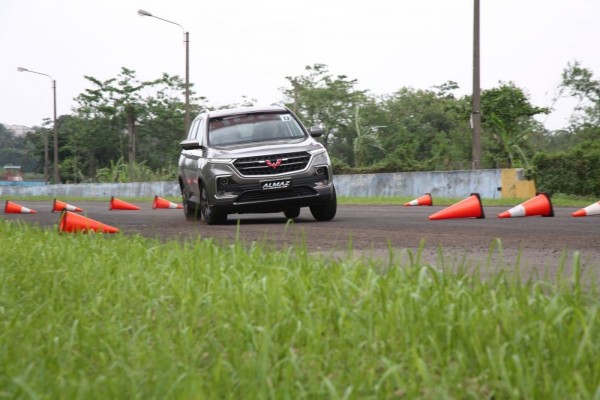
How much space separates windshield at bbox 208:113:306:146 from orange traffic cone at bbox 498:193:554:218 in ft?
10.8

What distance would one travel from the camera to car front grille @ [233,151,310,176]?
14.0 metres

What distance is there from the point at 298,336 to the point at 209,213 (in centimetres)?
1040

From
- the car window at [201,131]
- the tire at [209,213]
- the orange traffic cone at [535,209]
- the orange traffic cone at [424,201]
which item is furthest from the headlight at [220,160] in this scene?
the orange traffic cone at [424,201]

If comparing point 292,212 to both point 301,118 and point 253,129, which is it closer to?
point 253,129

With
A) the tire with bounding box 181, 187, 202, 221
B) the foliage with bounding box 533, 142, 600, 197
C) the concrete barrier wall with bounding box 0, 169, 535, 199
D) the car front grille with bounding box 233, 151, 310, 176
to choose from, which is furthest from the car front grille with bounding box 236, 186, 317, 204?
the concrete barrier wall with bounding box 0, 169, 535, 199

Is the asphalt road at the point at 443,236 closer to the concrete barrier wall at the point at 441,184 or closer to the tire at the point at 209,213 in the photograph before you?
the tire at the point at 209,213

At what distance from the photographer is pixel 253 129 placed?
49.7ft

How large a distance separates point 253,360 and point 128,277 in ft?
8.89

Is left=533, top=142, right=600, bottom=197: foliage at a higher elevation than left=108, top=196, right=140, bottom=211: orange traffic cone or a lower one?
A: higher

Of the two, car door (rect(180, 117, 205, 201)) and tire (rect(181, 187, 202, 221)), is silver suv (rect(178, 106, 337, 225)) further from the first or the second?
tire (rect(181, 187, 202, 221))

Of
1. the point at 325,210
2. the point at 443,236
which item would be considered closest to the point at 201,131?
the point at 325,210

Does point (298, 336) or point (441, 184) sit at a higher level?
point (441, 184)

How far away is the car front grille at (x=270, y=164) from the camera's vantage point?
46.0 ft

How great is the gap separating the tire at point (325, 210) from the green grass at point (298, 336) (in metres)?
8.39
